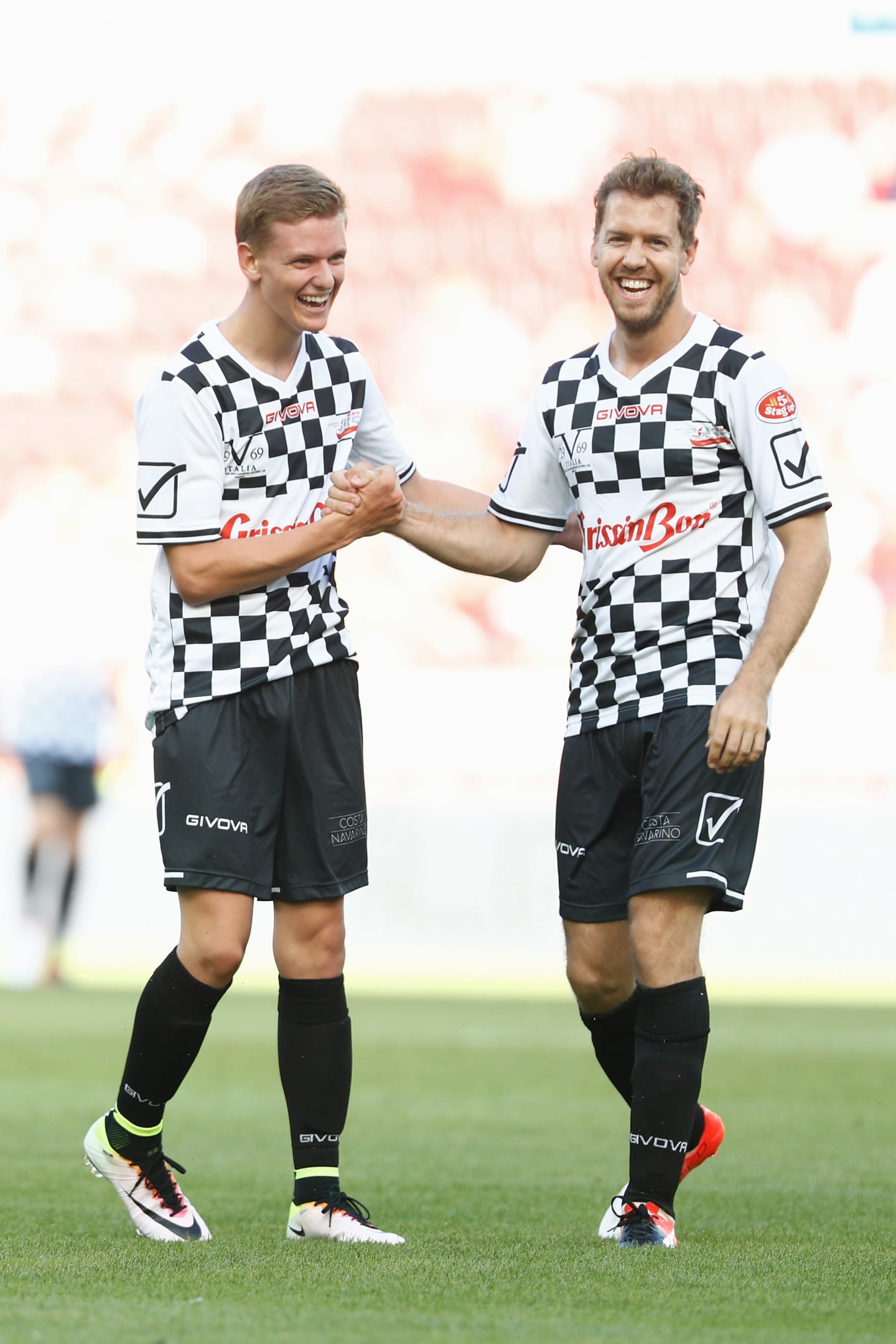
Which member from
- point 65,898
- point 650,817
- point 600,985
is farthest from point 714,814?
point 65,898

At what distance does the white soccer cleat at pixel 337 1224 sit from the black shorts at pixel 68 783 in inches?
353

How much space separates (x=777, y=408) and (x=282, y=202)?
106cm

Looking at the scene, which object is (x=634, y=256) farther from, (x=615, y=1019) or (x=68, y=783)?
(x=68, y=783)

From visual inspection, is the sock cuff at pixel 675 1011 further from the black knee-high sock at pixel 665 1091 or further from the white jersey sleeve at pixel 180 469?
the white jersey sleeve at pixel 180 469

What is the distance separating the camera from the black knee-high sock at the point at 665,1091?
3758mm

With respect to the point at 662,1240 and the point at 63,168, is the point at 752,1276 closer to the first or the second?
the point at 662,1240

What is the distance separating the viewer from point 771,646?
3742 mm

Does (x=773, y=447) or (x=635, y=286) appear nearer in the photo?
(x=773, y=447)

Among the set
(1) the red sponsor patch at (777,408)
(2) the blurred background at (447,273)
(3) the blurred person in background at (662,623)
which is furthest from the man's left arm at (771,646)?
(2) the blurred background at (447,273)

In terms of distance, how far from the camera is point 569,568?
14.3m

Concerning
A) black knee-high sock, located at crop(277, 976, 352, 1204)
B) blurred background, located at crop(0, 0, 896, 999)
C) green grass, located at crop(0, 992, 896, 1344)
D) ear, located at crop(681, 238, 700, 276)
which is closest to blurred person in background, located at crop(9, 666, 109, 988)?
blurred background, located at crop(0, 0, 896, 999)

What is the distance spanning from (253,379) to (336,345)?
1.00 ft

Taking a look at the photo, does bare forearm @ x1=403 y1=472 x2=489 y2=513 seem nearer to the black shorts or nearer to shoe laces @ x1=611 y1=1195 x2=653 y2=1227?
shoe laces @ x1=611 y1=1195 x2=653 y2=1227

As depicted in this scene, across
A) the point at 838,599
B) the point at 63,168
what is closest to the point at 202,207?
the point at 63,168
